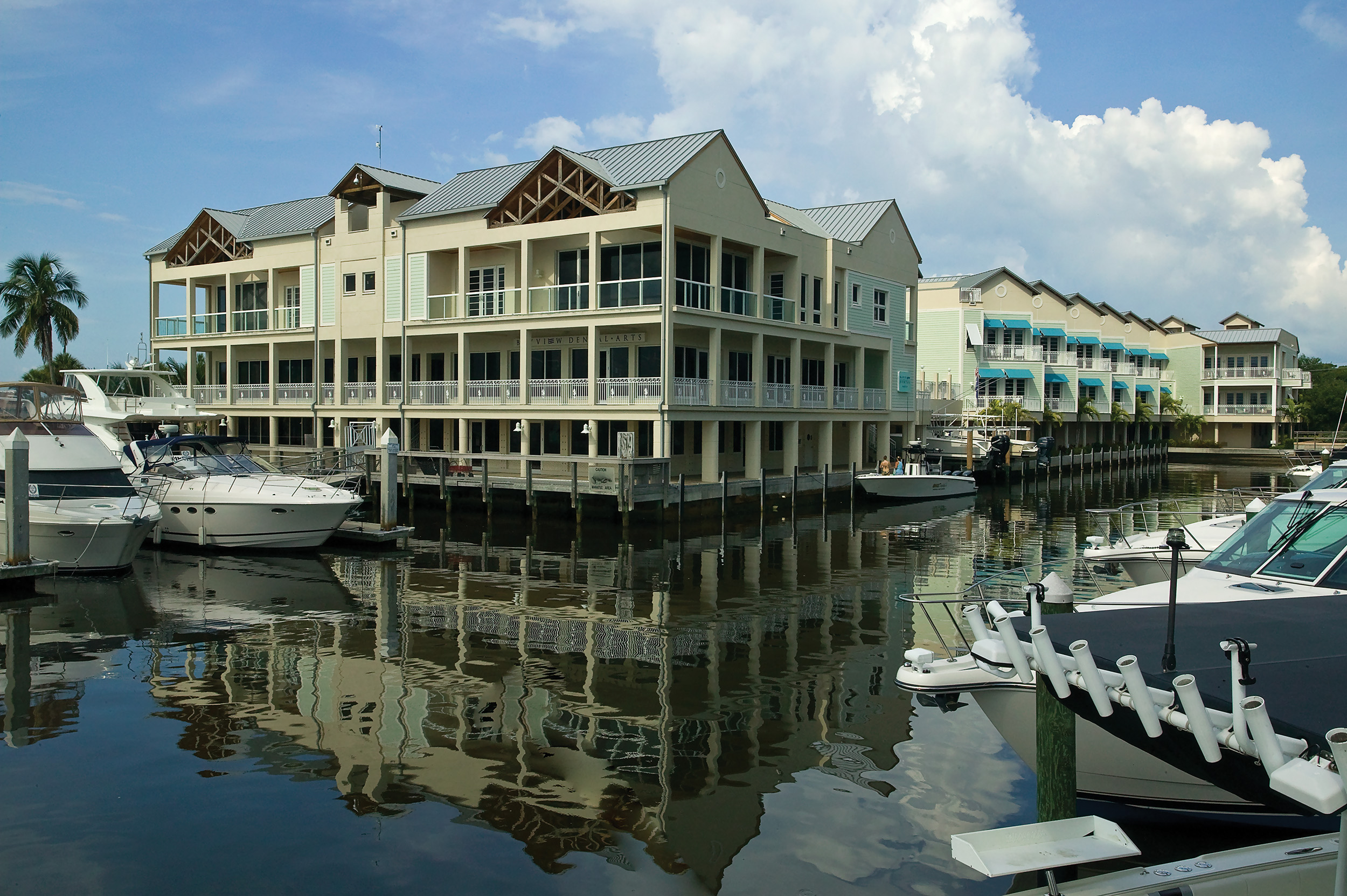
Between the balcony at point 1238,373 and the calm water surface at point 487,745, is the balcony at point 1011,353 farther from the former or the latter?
the calm water surface at point 487,745

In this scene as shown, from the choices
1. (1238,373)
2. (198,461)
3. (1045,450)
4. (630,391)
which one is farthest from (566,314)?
(1238,373)

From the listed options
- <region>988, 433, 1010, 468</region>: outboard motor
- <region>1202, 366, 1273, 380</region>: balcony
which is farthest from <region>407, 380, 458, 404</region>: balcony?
<region>1202, 366, 1273, 380</region>: balcony

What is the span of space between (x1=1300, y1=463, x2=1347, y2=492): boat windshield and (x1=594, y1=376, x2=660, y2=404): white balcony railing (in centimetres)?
1755

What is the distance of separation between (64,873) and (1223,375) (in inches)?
3287

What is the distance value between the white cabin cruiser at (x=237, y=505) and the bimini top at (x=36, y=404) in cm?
226

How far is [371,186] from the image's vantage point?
3731 centimetres

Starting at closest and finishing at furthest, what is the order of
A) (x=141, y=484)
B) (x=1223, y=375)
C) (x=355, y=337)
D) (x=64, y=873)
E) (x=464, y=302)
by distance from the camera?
(x=64, y=873) < (x=141, y=484) < (x=464, y=302) < (x=355, y=337) < (x=1223, y=375)

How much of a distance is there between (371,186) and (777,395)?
17599mm

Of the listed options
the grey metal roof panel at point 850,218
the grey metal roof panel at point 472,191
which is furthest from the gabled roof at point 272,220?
the grey metal roof panel at point 850,218

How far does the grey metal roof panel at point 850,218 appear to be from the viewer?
132 ft

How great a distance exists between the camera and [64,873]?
7.70 metres

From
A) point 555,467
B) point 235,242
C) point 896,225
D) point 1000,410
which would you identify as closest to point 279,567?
point 555,467

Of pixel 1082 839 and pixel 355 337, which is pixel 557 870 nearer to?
pixel 1082 839

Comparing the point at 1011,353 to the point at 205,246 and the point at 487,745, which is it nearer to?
the point at 205,246
